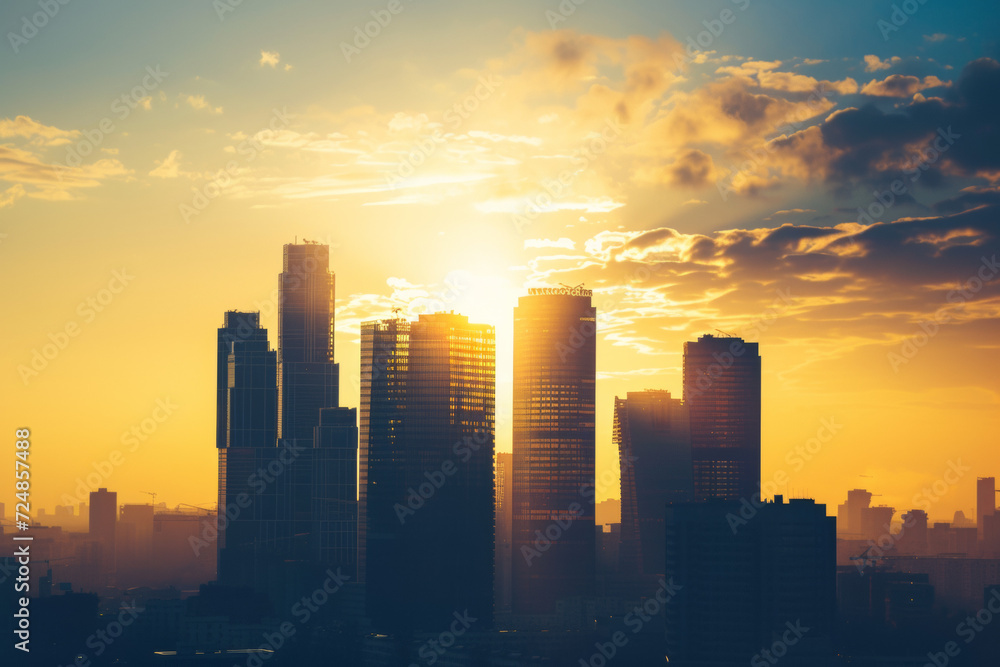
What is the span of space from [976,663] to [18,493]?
13042 cm

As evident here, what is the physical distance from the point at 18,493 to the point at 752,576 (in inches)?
3611

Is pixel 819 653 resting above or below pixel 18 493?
below

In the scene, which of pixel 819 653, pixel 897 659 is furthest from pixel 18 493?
pixel 897 659

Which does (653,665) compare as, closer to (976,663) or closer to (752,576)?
(752,576)

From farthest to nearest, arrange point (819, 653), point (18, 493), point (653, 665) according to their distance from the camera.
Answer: point (653, 665) < point (819, 653) < point (18, 493)

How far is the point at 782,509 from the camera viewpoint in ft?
605

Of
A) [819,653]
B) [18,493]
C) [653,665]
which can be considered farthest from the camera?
[653,665]

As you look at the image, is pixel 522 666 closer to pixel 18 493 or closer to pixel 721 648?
pixel 721 648

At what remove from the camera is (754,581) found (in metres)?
183

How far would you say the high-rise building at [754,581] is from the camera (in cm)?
18238

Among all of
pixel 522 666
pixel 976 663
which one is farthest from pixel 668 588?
pixel 976 663

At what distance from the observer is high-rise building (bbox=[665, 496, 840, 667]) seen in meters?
182

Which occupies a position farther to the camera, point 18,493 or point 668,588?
point 668,588

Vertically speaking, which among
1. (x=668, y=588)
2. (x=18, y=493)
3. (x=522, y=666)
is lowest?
(x=522, y=666)
